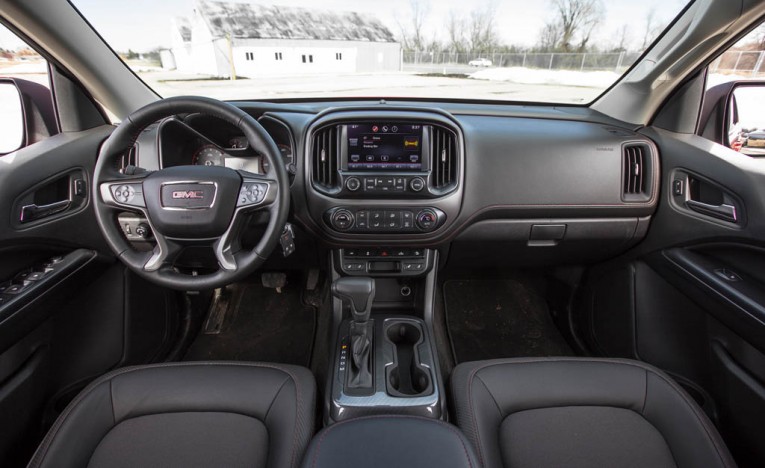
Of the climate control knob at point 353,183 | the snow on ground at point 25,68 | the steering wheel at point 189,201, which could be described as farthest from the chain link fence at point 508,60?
the snow on ground at point 25,68

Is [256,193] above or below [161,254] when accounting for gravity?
above

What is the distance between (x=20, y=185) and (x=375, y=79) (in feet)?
5.63

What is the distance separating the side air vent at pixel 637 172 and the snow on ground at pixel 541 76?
574 mm

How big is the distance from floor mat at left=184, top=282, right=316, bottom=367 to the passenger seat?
1179 mm

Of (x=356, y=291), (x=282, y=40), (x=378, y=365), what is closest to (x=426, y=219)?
(x=356, y=291)

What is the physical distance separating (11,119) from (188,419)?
1426mm

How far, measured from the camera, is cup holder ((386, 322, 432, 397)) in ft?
5.32

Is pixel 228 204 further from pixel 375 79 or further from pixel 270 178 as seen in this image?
pixel 375 79

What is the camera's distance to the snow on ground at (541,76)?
2.31 m

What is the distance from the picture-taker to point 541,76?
2416mm

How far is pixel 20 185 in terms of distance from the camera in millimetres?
1407

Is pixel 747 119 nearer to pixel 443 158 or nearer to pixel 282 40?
pixel 443 158

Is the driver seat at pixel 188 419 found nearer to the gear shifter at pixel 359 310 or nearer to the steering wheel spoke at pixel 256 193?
the gear shifter at pixel 359 310

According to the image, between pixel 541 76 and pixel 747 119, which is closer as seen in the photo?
pixel 747 119
